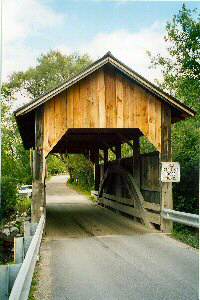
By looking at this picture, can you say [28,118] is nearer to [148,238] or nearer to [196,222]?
[148,238]

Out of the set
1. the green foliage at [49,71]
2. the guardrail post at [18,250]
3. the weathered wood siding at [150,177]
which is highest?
the green foliage at [49,71]

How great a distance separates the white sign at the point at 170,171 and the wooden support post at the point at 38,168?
3596mm

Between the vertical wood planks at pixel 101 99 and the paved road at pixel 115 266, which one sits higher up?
the vertical wood planks at pixel 101 99

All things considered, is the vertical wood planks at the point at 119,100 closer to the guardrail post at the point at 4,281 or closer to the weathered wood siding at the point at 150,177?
the weathered wood siding at the point at 150,177

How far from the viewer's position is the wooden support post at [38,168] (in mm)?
14125

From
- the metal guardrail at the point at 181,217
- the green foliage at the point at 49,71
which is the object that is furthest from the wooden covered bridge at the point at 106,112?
the green foliage at the point at 49,71

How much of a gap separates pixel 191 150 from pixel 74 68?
3640cm

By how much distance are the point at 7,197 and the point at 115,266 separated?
1288 centimetres

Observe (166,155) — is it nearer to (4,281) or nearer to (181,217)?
(181,217)

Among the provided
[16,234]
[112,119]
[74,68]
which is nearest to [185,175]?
[112,119]

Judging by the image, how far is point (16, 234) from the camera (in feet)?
58.4

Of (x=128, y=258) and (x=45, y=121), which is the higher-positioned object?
(x=45, y=121)

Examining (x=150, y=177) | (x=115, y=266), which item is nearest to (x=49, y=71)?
(x=150, y=177)

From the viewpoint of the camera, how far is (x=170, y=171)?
1380 cm
